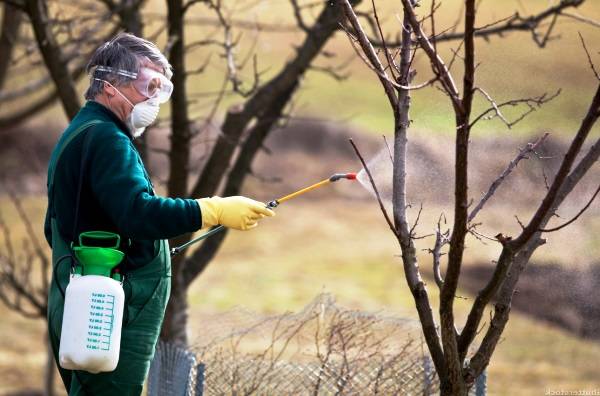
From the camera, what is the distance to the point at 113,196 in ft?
9.50

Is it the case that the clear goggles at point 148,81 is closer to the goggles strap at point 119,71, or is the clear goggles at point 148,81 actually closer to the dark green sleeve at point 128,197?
the goggles strap at point 119,71

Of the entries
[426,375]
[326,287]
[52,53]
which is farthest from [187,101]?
[326,287]

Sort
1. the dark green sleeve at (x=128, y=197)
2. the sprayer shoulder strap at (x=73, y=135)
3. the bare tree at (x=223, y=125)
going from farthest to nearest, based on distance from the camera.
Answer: the bare tree at (x=223, y=125)
the sprayer shoulder strap at (x=73, y=135)
the dark green sleeve at (x=128, y=197)

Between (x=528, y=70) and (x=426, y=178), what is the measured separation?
52.6 inches

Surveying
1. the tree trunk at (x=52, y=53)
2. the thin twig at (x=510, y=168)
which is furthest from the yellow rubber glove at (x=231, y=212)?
the tree trunk at (x=52, y=53)

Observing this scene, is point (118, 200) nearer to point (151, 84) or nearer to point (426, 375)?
point (151, 84)

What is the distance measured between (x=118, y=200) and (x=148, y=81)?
1.38 feet

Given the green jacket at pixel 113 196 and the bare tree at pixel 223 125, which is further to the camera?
the bare tree at pixel 223 125

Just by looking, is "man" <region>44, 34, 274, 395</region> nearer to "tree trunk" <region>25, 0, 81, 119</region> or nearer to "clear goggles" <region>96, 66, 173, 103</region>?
"clear goggles" <region>96, 66, 173, 103</region>

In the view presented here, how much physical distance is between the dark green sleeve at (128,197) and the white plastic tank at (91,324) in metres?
0.19

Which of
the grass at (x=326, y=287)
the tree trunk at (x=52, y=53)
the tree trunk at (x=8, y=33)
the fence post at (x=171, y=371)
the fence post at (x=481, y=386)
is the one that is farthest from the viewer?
the grass at (x=326, y=287)

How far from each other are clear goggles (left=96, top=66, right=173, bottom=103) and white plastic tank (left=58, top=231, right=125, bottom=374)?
0.46 m

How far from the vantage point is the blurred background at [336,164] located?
5055mm

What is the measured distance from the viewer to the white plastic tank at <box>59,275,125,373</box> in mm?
2941
